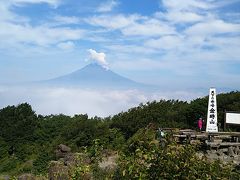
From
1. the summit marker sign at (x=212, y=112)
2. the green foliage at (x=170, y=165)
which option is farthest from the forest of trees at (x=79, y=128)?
the green foliage at (x=170, y=165)

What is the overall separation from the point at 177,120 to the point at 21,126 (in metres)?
15.4

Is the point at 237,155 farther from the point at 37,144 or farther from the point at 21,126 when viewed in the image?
the point at 21,126

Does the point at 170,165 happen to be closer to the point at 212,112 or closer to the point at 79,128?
the point at 212,112

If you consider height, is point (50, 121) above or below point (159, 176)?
above

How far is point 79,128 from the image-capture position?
3606 centimetres

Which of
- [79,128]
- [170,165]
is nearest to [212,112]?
[79,128]

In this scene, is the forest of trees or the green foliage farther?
the forest of trees

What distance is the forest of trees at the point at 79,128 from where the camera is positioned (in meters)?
33.5

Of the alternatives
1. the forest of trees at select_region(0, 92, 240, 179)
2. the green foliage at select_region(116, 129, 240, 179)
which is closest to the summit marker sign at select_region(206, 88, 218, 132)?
the forest of trees at select_region(0, 92, 240, 179)

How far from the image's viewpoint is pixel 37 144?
133 feet

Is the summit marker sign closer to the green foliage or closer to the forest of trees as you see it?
the forest of trees

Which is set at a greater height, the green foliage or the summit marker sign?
the summit marker sign

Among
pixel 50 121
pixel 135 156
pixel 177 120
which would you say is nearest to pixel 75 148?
pixel 177 120

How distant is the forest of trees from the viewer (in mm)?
33500
